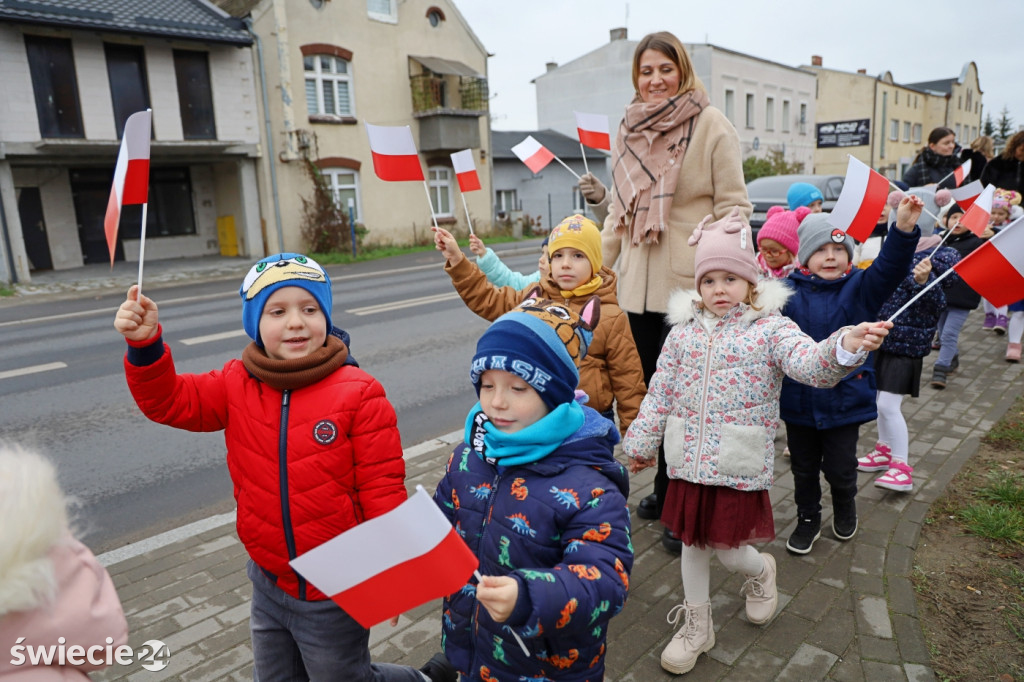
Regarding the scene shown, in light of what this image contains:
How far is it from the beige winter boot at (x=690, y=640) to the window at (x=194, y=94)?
20.7 m

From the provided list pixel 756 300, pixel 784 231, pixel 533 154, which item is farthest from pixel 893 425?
pixel 533 154

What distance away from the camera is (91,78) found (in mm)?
17922

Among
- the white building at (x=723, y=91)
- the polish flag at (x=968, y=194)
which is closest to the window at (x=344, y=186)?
the white building at (x=723, y=91)

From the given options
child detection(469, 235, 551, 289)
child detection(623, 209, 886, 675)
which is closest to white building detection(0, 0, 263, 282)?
child detection(469, 235, 551, 289)

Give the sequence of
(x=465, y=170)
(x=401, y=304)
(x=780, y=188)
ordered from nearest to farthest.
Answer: (x=465, y=170) < (x=401, y=304) < (x=780, y=188)

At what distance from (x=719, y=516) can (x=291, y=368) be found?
1.71 meters

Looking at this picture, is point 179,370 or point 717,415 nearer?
point 717,415

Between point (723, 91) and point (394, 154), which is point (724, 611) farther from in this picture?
point (723, 91)

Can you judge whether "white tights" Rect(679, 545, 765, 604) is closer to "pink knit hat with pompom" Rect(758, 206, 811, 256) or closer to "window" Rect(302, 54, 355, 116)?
"pink knit hat with pompom" Rect(758, 206, 811, 256)

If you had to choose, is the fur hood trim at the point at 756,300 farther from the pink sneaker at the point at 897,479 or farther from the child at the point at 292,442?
the pink sneaker at the point at 897,479

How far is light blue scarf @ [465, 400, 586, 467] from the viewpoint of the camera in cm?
180

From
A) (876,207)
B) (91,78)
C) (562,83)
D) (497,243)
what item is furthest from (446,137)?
(876,207)

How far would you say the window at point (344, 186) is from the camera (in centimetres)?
2238

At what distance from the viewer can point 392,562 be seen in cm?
136
